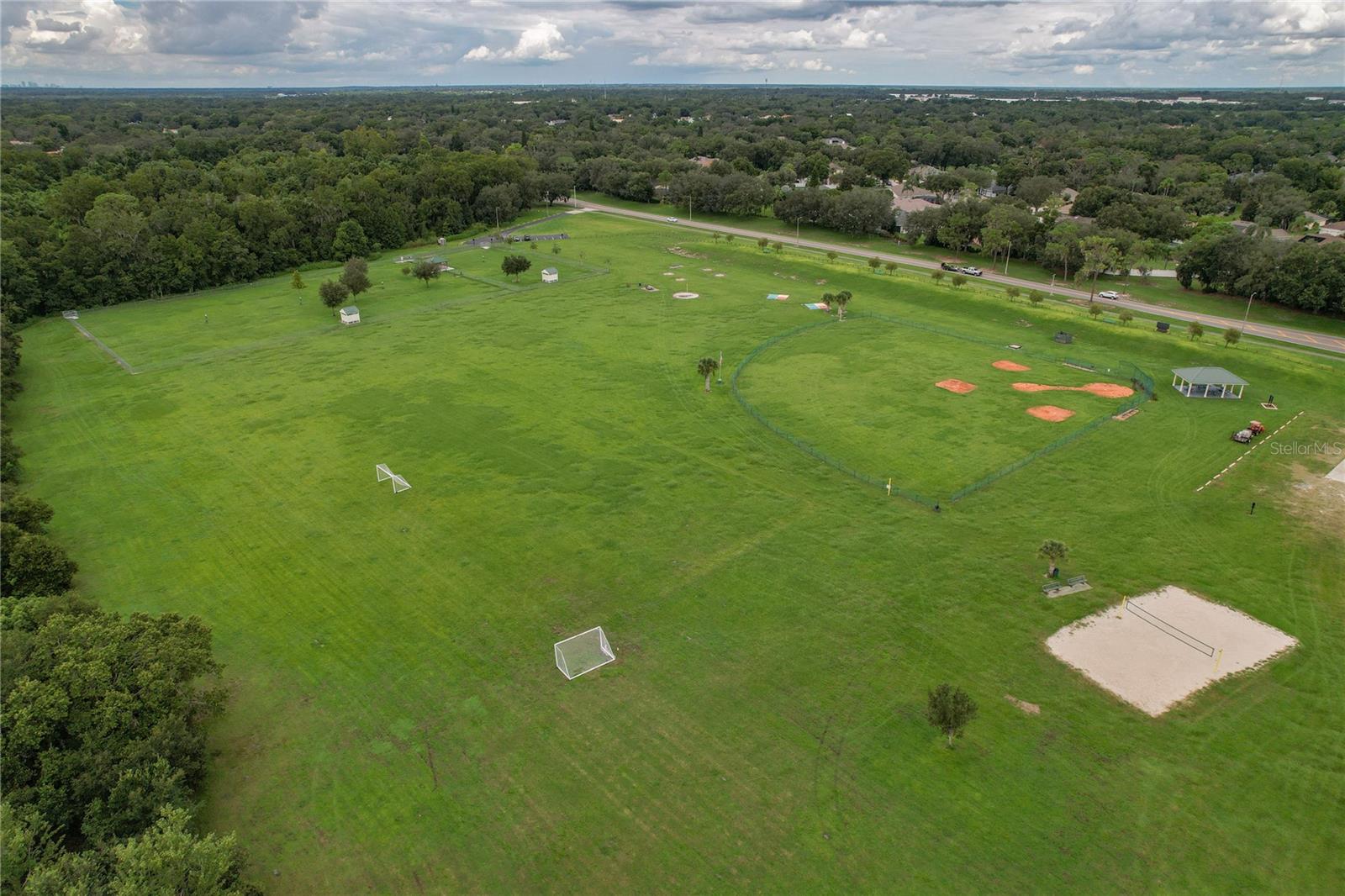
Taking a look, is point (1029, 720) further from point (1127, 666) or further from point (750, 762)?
point (750, 762)

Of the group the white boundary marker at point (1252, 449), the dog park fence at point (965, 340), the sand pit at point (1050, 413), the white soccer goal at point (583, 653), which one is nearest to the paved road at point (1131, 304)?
the dog park fence at point (965, 340)

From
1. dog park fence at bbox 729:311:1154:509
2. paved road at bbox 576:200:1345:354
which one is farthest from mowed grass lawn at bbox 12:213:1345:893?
paved road at bbox 576:200:1345:354

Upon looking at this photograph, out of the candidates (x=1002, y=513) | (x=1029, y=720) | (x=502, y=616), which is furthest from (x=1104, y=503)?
(x=502, y=616)

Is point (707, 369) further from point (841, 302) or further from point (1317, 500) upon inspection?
point (1317, 500)

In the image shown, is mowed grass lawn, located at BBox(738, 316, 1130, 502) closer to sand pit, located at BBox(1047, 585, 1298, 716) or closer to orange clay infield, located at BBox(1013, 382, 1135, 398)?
A: orange clay infield, located at BBox(1013, 382, 1135, 398)

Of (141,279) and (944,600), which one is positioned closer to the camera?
(944,600)

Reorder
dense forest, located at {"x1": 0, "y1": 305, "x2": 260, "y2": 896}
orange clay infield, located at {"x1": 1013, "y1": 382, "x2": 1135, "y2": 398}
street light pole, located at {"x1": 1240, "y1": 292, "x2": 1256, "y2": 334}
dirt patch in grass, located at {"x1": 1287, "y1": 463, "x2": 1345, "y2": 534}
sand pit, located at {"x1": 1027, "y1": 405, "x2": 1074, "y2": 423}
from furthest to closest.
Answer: street light pole, located at {"x1": 1240, "y1": 292, "x2": 1256, "y2": 334}
orange clay infield, located at {"x1": 1013, "y1": 382, "x2": 1135, "y2": 398}
sand pit, located at {"x1": 1027, "y1": 405, "x2": 1074, "y2": 423}
dirt patch in grass, located at {"x1": 1287, "y1": 463, "x2": 1345, "y2": 534}
dense forest, located at {"x1": 0, "y1": 305, "x2": 260, "y2": 896}

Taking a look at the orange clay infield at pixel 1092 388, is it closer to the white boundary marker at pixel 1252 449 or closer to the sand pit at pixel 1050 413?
the sand pit at pixel 1050 413
